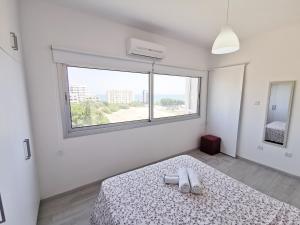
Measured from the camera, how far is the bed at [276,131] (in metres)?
2.69

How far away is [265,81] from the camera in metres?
2.80

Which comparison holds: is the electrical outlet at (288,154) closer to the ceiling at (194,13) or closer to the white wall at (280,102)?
the white wall at (280,102)

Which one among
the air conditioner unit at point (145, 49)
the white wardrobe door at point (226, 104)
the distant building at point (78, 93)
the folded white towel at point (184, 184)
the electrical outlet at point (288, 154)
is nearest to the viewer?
the folded white towel at point (184, 184)

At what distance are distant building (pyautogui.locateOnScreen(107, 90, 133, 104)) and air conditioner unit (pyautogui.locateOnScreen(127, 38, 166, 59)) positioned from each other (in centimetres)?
68

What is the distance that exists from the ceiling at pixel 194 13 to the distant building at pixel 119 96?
1129mm

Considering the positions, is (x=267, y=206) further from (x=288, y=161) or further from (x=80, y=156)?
(x=80, y=156)

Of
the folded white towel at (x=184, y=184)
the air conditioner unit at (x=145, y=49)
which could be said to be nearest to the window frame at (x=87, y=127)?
the air conditioner unit at (x=145, y=49)

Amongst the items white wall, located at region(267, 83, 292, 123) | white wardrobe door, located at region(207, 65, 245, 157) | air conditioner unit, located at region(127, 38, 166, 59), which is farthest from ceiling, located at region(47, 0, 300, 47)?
white wall, located at region(267, 83, 292, 123)

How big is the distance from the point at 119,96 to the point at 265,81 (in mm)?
2791

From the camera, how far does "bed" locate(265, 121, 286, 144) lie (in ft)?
8.82

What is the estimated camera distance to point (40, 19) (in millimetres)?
1785

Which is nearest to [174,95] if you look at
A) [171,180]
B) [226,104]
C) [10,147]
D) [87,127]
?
[226,104]

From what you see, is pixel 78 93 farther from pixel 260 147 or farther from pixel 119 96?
pixel 260 147

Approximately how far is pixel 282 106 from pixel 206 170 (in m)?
2.07
